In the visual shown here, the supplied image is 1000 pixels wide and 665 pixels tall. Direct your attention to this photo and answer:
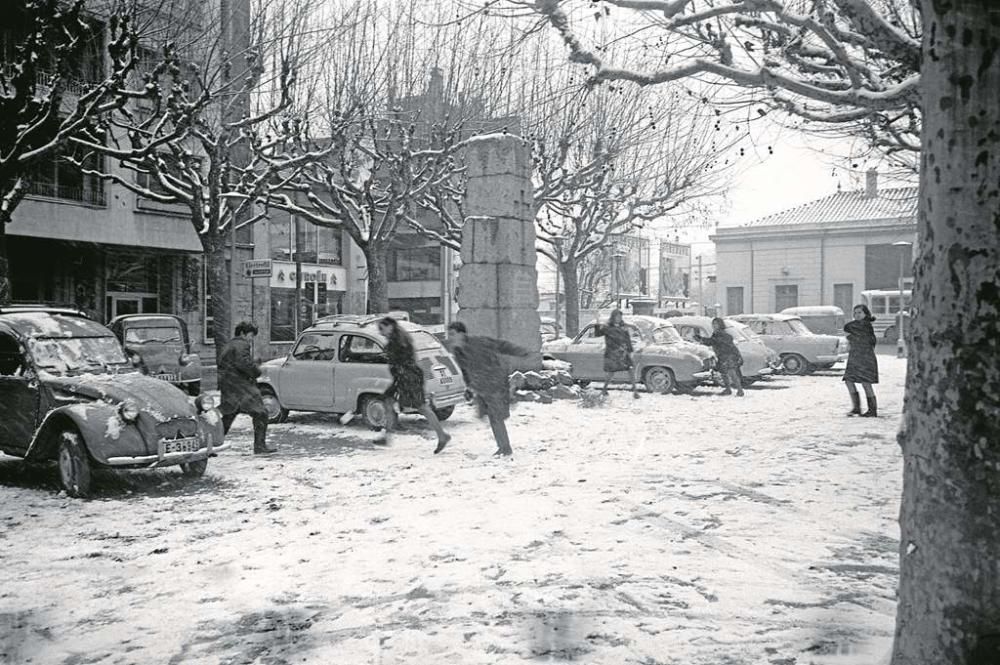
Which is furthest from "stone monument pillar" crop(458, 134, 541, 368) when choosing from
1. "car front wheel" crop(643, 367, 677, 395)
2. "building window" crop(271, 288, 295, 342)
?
"building window" crop(271, 288, 295, 342)

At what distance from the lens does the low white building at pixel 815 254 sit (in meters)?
44.5

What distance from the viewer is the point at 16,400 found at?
853cm

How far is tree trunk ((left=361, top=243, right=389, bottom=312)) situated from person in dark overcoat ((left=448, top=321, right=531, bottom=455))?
1105cm

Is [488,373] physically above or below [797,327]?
below

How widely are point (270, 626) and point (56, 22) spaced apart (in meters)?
10.9

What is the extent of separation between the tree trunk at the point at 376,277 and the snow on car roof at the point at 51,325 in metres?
11.7

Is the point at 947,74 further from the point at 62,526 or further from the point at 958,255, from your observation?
the point at 62,526

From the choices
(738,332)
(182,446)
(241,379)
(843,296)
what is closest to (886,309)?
(843,296)


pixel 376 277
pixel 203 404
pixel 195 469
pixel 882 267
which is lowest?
pixel 195 469

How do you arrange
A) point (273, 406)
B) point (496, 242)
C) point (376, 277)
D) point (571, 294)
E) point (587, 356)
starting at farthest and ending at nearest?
point (571, 294)
point (376, 277)
point (587, 356)
point (496, 242)
point (273, 406)

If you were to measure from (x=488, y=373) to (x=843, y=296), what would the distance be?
135ft

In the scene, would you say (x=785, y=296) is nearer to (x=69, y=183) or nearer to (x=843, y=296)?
(x=843, y=296)

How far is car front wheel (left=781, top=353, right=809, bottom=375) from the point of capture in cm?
2214

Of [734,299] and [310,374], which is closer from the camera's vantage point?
[310,374]
